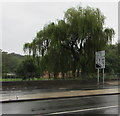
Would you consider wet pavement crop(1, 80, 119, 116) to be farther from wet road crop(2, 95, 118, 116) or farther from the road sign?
the road sign

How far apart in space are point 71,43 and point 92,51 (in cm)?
302

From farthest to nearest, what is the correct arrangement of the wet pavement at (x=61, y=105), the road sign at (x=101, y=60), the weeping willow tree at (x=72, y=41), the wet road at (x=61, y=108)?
the weeping willow tree at (x=72, y=41)
the road sign at (x=101, y=60)
the wet pavement at (x=61, y=105)
the wet road at (x=61, y=108)

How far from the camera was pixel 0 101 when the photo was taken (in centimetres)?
976

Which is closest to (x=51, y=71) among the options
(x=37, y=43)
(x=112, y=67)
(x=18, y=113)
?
(x=37, y=43)

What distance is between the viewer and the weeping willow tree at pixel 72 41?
22.2 metres

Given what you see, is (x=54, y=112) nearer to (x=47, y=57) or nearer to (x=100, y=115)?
(x=100, y=115)

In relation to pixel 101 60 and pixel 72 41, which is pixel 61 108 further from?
pixel 72 41

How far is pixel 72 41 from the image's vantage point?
76.0 feet

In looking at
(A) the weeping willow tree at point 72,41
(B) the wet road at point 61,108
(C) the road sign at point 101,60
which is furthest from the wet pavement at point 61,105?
(A) the weeping willow tree at point 72,41

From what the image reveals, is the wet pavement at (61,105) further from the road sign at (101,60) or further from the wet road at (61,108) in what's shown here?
the road sign at (101,60)

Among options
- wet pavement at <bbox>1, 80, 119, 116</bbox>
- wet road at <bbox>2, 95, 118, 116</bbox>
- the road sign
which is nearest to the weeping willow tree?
the road sign

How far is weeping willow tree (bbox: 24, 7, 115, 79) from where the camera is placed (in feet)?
72.8

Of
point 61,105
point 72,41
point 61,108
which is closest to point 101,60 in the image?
point 72,41

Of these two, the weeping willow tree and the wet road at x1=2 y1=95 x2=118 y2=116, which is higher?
the weeping willow tree
